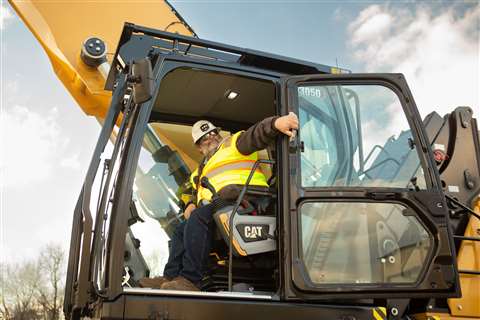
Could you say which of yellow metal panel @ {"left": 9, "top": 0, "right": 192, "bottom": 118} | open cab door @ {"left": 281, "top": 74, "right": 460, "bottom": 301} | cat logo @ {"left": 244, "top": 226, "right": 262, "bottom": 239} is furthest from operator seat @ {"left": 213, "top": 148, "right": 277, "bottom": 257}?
yellow metal panel @ {"left": 9, "top": 0, "right": 192, "bottom": 118}

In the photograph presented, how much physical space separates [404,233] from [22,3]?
133 inches

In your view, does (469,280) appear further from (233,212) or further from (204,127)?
(204,127)

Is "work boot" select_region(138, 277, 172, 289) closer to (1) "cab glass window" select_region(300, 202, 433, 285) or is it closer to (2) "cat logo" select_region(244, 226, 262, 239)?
(2) "cat logo" select_region(244, 226, 262, 239)

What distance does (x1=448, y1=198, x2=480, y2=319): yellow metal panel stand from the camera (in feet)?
10.3

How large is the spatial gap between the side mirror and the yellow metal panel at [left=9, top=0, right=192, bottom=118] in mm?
1318

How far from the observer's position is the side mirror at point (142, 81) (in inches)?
108

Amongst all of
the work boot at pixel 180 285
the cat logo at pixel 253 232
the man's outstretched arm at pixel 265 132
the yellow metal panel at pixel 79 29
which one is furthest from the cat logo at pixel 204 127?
the work boot at pixel 180 285

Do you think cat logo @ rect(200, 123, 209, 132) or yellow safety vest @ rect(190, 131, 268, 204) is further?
cat logo @ rect(200, 123, 209, 132)

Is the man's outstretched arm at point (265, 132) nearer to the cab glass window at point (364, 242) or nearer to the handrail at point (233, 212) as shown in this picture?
the handrail at point (233, 212)

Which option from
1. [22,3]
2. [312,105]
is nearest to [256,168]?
[312,105]

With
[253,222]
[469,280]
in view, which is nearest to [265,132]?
[253,222]

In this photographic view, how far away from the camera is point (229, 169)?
337cm

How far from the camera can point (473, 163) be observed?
11.8ft

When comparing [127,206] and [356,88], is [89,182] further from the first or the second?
[356,88]
